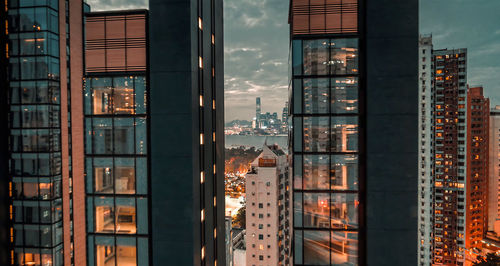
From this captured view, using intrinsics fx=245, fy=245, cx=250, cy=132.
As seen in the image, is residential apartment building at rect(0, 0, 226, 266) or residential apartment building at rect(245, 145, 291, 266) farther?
residential apartment building at rect(245, 145, 291, 266)

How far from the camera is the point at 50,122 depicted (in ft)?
41.3

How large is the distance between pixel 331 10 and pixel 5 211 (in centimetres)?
1485

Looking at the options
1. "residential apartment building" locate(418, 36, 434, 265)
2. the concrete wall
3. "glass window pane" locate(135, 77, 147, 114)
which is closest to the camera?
the concrete wall

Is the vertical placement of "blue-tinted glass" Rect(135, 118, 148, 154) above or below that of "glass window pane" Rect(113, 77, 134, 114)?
below

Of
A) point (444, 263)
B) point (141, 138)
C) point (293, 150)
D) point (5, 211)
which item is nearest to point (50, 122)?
point (5, 211)

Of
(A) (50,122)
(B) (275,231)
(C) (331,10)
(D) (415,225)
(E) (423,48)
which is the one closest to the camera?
(D) (415,225)

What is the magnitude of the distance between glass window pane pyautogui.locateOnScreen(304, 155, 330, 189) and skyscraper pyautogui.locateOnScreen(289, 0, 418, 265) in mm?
31

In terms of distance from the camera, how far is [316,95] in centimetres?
778

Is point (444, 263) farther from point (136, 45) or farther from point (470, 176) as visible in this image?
point (136, 45)

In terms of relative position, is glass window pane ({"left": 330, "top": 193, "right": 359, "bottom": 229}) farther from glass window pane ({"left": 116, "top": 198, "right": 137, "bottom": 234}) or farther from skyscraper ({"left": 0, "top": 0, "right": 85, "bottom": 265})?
skyscraper ({"left": 0, "top": 0, "right": 85, "bottom": 265})

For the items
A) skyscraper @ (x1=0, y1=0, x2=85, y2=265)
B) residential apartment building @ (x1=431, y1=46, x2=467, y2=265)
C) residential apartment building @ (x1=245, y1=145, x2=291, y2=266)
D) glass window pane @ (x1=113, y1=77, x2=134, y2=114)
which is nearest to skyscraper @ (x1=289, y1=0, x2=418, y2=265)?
glass window pane @ (x1=113, y1=77, x2=134, y2=114)

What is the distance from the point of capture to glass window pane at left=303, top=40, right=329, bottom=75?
7.76m

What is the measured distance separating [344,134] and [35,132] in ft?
45.7

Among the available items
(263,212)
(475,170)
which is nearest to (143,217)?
(263,212)
